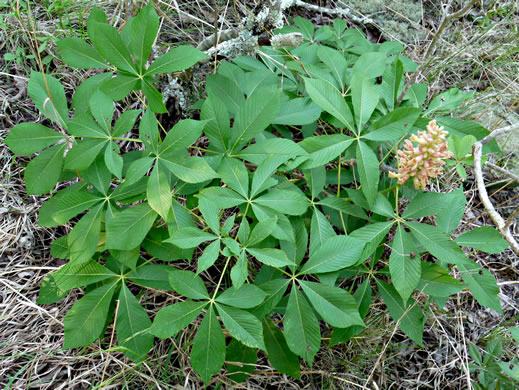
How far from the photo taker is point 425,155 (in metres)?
1.35

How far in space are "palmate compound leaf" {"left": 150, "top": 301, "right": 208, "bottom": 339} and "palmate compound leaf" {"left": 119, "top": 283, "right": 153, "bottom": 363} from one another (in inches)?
6.8

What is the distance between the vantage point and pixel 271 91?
1.48m

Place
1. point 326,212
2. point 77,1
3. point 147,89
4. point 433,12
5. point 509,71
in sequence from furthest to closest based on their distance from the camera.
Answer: point 433,12, point 509,71, point 77,1, point 326,212, point 147,89

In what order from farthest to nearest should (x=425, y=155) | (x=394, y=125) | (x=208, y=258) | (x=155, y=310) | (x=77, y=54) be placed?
1. (x=155, y=310)
2. (x=77, y=54)
3. (x=394, y=125)
4. (x=425, y=155)
5. (x=208, y=258)

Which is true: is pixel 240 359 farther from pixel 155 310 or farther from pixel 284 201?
pixel 284 201

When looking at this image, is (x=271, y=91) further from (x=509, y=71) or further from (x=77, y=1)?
(x=509, y=71)

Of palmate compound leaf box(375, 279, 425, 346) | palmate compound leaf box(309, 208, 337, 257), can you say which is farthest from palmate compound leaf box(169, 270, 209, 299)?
palmate compound leaf box(375, 279, 425, 346)

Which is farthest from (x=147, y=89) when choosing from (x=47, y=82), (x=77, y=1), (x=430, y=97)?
(x=430, y=97)

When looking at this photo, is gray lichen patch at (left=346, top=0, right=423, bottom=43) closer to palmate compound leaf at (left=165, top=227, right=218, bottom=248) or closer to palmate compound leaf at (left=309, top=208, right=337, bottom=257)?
palmate compound leaf at (left=309, top=208, right=337, bottom=257)

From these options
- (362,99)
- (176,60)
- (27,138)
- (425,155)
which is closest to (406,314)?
(425,155)

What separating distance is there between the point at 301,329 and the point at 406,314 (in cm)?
42

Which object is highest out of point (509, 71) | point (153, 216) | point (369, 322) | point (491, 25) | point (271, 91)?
point (491, 25)

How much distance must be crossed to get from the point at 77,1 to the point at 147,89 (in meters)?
1.26

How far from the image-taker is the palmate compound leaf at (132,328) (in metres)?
1.41
